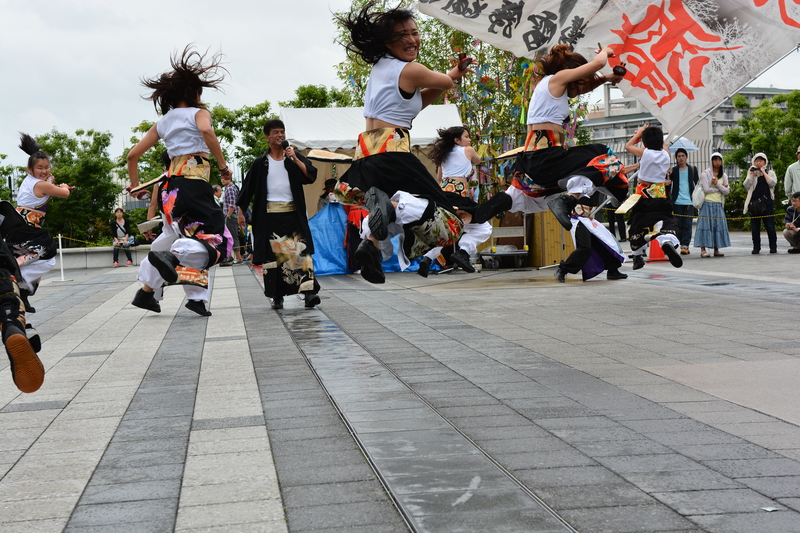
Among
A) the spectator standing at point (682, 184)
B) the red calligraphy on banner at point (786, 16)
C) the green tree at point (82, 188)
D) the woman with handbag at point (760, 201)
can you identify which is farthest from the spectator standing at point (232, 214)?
the green tree at point (82, 188)

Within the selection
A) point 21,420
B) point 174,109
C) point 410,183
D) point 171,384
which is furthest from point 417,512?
point 174,109

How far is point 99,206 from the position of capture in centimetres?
3634

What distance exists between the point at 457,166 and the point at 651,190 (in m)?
2.63

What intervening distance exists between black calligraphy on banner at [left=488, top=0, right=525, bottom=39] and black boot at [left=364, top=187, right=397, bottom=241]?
2650mm

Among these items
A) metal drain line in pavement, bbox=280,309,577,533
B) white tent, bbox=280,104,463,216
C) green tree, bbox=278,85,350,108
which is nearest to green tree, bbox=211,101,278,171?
green tree, bbox=278,85,350,108

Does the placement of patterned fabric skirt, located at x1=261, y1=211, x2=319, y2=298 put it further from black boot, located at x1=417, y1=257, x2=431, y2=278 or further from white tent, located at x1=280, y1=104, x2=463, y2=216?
white tent, located at x1=280, y1=104, x2=463, y2=216

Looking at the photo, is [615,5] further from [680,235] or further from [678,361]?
[680,235]

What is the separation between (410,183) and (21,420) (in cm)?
306

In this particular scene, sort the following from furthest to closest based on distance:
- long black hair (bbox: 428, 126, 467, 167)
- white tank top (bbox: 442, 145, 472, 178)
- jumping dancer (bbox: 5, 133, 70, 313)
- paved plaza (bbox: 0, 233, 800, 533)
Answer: white tank top (bbox: 442, 145, 472, 178)
long black hair (bbox: 428, 126, 467, 167)
jumping dancer (bbox: 5, 133, 70, 313)
paved plaza (bbox: 0, 233, 800, 533)

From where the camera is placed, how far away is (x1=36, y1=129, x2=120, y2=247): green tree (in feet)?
114

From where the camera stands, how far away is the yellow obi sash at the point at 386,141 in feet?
20.1

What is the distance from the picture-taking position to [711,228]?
1612cm

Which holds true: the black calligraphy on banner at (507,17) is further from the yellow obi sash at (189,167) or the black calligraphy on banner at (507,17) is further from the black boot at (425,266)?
the yellow obi sash at (189,167)

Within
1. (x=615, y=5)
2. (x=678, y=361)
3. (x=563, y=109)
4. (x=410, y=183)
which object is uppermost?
(x=615, y=5)
